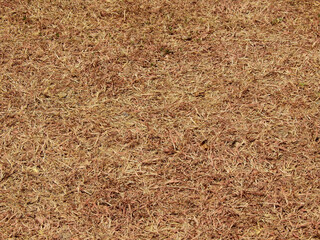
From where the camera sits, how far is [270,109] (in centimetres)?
306

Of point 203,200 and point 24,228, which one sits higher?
point 203,200

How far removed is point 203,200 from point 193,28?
6.04 ft

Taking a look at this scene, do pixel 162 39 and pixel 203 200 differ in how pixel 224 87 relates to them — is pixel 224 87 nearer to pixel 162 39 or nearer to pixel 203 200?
pixel 162 39

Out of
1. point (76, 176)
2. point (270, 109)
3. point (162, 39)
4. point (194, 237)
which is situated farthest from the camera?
point (162, 39)

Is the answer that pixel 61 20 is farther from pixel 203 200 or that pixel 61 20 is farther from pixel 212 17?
pixel 203 200

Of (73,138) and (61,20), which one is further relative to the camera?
(61,20)

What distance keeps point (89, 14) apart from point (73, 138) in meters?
1.52

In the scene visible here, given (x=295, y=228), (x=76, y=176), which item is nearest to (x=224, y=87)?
(x=295, y=228)

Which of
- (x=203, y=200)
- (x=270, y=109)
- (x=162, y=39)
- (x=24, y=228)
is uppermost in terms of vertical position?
(x=162, y=39)

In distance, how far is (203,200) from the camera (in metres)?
2.67

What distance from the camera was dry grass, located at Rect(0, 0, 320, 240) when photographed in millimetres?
2629

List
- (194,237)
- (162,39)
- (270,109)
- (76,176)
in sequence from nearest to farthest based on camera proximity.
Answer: (194,237)
(76,176)
(270,109)
(162,39)

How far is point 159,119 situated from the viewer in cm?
302

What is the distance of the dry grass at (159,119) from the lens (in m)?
2.63
